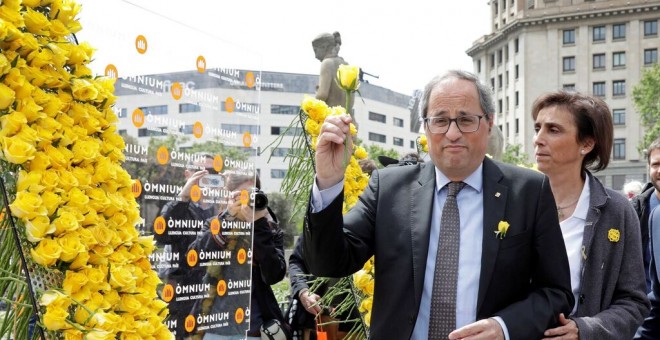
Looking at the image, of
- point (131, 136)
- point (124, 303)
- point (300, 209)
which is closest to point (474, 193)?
point (124, 303)

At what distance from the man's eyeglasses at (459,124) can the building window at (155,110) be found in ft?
4.19

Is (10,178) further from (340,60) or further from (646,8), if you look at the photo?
(646,8)

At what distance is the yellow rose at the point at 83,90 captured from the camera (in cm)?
227

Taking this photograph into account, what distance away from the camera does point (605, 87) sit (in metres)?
68.4

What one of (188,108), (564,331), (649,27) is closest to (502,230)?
(564,331)

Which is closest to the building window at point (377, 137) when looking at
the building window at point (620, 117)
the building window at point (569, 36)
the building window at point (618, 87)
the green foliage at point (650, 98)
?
the building window at point (569, 36)

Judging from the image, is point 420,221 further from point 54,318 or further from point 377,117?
point 377,117

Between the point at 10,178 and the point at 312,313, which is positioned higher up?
the point at 10,178

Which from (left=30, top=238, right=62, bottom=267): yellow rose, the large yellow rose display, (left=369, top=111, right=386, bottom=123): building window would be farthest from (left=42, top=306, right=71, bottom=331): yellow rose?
(left=369, top=111, right=386, bottom=123): building window

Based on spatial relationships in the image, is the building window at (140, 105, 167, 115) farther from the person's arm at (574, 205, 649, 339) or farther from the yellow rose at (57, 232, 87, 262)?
the person's arm at (574, 205, 649, 339)

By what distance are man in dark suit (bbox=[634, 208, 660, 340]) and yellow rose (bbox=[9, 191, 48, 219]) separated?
276 centimetres

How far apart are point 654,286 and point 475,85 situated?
1.81m

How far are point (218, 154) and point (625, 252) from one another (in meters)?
1.81

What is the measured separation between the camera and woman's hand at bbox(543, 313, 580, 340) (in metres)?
2.52
